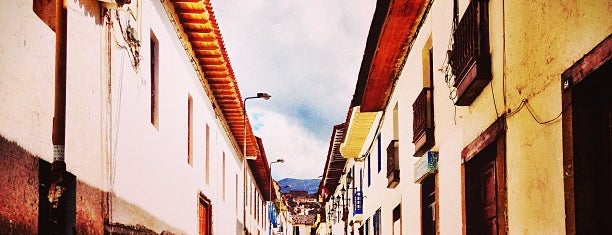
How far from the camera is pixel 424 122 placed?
424 inches

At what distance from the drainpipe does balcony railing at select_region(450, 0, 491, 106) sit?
368cm

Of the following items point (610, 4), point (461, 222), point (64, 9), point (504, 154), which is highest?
point (64, 9)

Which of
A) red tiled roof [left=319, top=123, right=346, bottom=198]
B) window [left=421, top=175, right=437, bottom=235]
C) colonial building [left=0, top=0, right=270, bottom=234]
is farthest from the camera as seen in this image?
red tiled roof [left=319, top=123, right=346, bottom=198]

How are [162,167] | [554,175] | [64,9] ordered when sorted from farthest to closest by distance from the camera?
[162,167]
[64,9]
[554,175]

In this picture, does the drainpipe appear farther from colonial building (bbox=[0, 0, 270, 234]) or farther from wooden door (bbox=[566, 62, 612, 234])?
wooden door (bbox=[566, 62, 612, 234])

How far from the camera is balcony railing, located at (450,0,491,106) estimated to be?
23.8ft

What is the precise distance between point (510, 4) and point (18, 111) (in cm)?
389

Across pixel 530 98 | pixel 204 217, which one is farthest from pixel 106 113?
pixel 204 217

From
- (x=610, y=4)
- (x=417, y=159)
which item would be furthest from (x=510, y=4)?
(x=417, y=159)

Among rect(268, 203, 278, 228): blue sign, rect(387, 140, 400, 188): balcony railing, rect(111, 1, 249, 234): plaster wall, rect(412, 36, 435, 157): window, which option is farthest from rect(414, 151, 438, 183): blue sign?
rect(268, 203, 278, 228): blue sign

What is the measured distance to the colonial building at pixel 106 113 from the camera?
16.4 feet

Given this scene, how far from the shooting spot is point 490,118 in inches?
286

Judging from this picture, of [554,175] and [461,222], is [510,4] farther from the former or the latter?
[461,222]

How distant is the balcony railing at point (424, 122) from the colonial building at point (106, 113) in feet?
11.1
